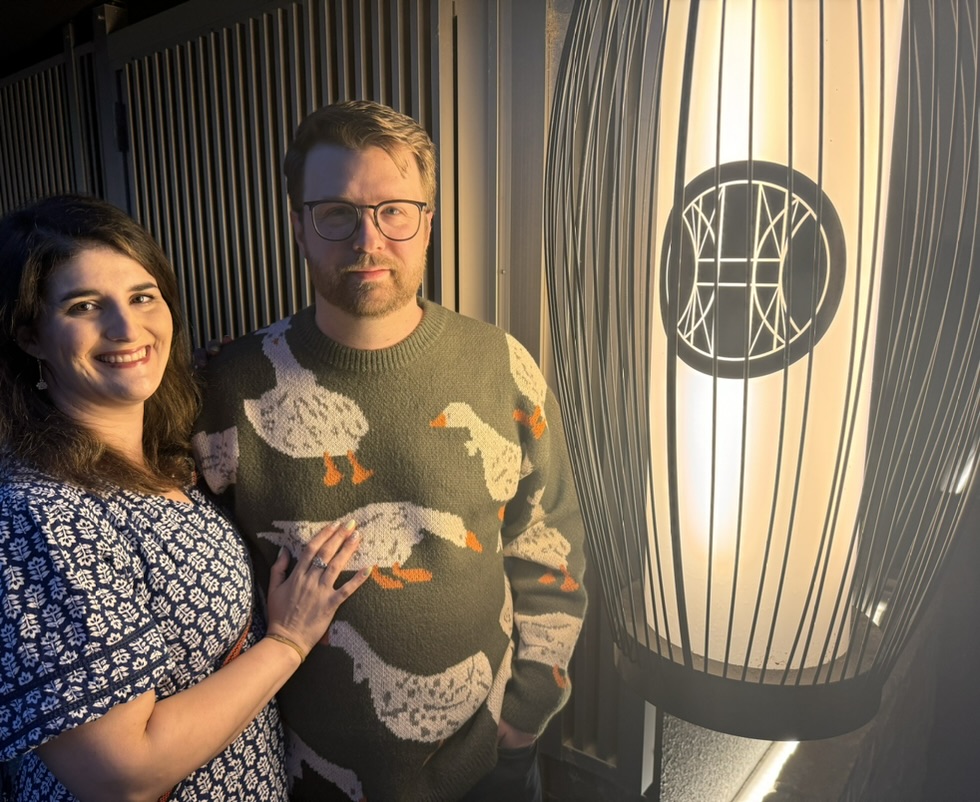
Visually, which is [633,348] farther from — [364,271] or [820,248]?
[364,271]

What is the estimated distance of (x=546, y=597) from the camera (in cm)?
84

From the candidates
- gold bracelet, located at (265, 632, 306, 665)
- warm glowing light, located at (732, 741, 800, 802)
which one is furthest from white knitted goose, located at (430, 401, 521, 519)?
warm glowing light, located at (732, 741, 800, 802)

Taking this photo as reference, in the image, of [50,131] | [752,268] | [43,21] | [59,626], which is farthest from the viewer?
[50,131]

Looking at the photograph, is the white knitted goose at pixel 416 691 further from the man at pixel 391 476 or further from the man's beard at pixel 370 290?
the man's beard at pixel 370 290

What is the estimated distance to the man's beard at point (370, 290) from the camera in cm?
68

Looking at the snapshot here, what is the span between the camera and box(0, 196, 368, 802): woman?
564mm

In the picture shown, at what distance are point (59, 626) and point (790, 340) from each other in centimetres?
60

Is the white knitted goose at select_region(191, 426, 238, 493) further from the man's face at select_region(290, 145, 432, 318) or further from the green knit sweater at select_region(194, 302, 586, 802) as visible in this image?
the man's face at select_region(290, 145, 432, 318)

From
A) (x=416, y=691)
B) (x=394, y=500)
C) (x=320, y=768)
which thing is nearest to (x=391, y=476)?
(x=394, y=500)

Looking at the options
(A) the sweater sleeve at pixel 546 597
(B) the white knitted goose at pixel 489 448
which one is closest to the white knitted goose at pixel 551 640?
(A) the sweater sleeve at pixel 546 597

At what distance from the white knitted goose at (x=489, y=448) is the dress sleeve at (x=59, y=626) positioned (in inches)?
13.5

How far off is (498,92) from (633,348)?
1.59ft

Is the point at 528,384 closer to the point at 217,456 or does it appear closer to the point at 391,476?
the point at 391,476

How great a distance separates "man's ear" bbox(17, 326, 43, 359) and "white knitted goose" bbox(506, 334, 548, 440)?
1.61 feet
